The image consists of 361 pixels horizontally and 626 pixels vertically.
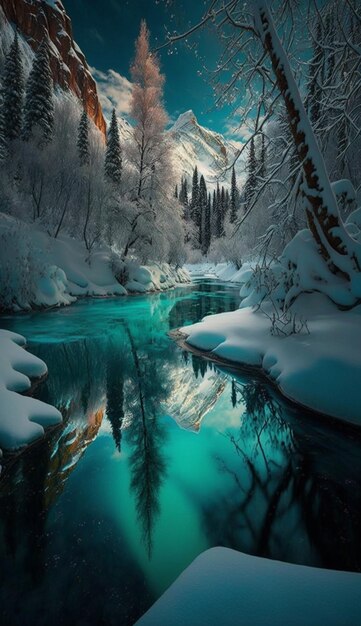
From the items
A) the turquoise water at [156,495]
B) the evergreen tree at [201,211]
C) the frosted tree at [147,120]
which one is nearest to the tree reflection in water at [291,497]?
the turquoise water at [156,495]

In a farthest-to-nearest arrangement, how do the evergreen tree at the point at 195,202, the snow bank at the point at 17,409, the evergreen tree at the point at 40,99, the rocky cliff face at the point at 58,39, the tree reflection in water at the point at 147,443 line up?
the evergreen tree at the point at 195,202 < the rocky cliff face at the point at 58,39 < the evergreen tree at the point at 40,99 < the snow bank at the point at 17,409 < the tree reflection in water at the point at 147,443

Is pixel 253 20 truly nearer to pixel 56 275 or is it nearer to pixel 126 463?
pixel 126 463

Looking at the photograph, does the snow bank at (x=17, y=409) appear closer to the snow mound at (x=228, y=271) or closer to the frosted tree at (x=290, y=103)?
the frosted tree at (x=290, y=103)

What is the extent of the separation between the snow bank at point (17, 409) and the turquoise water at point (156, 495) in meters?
0.24

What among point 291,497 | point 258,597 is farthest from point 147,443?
point 258,597

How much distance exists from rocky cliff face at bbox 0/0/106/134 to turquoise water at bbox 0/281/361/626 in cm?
6821

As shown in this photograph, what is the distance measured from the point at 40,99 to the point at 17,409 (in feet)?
96.4

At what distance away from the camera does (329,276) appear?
6227 millimetres

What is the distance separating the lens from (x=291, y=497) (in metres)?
3.05

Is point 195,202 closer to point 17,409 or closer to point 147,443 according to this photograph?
point 147,443

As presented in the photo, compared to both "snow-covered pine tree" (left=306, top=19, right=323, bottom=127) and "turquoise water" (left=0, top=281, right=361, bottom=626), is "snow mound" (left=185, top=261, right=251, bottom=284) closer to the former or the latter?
"snow-covered pine tree" (left=306, top=19, right=323, bottom=127)

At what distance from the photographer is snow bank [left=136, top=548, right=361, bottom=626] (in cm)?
118

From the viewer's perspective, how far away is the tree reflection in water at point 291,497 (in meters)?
2.44

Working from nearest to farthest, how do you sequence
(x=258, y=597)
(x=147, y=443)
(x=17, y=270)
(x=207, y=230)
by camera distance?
(x=258, y=597)
(x=147, y=443)
(x=17, y=270)
(x=207, y=230)
